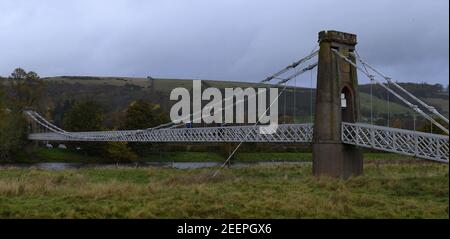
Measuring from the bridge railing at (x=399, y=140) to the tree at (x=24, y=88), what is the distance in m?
46.3

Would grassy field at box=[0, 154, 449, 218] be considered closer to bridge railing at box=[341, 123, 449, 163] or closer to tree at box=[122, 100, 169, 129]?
bridge railing at box=[341, 123, 449, 163]

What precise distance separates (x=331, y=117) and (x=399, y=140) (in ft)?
13.5

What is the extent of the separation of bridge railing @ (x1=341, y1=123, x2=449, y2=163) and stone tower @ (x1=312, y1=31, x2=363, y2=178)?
600mm

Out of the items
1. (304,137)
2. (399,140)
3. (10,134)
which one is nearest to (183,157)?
(10,134)

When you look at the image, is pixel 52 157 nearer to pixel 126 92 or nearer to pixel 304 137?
pixel 304 137

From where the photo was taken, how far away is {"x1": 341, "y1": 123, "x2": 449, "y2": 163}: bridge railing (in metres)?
19.0

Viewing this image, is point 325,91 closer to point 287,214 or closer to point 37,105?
Result: point 287,214

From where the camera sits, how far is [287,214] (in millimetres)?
12047

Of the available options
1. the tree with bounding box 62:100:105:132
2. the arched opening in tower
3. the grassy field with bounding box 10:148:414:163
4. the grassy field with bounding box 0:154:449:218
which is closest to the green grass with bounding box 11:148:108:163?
the grassy field with bounding box 10:148:414:163

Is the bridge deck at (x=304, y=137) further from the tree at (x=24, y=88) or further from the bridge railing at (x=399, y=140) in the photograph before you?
the tree at (x=24, y=88)

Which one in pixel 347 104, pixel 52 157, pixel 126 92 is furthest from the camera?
pixel 126 92

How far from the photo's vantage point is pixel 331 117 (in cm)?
2430
